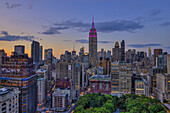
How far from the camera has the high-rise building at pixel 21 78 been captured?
5009 centimetres

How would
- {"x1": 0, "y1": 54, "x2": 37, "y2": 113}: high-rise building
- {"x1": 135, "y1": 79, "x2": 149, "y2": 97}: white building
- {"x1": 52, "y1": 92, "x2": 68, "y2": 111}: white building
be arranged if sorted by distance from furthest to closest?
{"x1": 135, "y1": 79, "x2": 149, "y2": 97}: white building → {"x1": 52, "y1": 92, "x2": 68, "y2": 111}: white building → {"x1": 0, "y1": 54, "x2": 37, "y2": 113}: high-rise building

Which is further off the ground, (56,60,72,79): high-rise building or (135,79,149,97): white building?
(56,60,72,79): high-rise building

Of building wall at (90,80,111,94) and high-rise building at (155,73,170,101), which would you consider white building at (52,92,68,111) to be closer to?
building wall at (90,80,111,94)

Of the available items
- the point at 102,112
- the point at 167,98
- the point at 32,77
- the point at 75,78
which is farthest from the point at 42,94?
the point at 167,98

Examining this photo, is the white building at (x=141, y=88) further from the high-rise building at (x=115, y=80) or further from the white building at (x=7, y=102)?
the white building at (x=7, y=102)

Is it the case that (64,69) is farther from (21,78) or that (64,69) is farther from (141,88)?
(141,88)

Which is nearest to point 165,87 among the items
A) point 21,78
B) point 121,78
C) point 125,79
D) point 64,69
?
point 125,79

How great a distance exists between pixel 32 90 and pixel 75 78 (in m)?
47.5

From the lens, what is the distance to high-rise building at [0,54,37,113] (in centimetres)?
5009

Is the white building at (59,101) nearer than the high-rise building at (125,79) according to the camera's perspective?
Yes

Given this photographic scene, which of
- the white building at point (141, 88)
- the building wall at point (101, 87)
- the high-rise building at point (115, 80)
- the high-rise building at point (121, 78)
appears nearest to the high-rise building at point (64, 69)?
the building wall at point (101, 87)

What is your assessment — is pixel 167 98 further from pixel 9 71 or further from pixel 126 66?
pixel 9 71

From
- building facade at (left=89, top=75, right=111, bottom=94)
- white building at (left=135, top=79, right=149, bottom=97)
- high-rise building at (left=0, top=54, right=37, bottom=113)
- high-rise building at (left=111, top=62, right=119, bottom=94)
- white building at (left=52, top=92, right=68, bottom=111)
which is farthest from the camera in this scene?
building facade at (left=89, top=75, right=111, bottom=94)

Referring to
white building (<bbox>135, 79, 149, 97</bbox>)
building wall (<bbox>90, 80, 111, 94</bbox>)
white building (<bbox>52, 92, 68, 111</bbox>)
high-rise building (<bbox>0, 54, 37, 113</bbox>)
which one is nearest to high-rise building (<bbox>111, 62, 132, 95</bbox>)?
building wall (<bbox>90, 80, 111, 94</bbox>)
